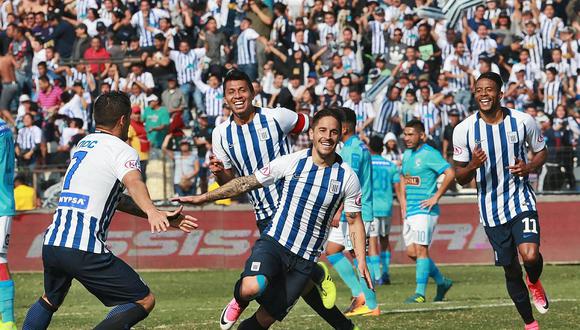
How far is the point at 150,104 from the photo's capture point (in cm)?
2619

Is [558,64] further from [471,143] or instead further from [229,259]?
[471,143]

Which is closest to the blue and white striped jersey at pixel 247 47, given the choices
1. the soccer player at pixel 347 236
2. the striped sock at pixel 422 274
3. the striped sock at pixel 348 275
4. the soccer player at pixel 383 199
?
the soccer player at pixel 383 199

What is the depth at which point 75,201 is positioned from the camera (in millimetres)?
9117

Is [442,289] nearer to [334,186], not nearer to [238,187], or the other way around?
[334,186]

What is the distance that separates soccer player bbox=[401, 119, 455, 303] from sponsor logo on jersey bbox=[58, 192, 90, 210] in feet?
25.7

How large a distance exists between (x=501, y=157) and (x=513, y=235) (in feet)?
2.64

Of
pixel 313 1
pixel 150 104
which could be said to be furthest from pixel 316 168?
pixel 313 1

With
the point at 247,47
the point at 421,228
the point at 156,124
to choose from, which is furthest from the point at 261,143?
the point at 247,47

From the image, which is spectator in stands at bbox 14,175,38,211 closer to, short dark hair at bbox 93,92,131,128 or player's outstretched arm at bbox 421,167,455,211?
player's outstretched arm at bbox 421,167,455,211

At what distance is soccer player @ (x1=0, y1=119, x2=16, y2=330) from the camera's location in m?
11.6

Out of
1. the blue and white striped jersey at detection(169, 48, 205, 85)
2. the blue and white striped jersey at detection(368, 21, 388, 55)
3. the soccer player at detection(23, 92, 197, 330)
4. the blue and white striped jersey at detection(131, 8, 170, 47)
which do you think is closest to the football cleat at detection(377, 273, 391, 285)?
the blue and white striped jersey at detection(368, 21, 388, 55)

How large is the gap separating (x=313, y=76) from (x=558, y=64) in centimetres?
578

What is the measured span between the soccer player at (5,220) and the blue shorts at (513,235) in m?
4.94

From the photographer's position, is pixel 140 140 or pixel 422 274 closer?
pixel 422 274
